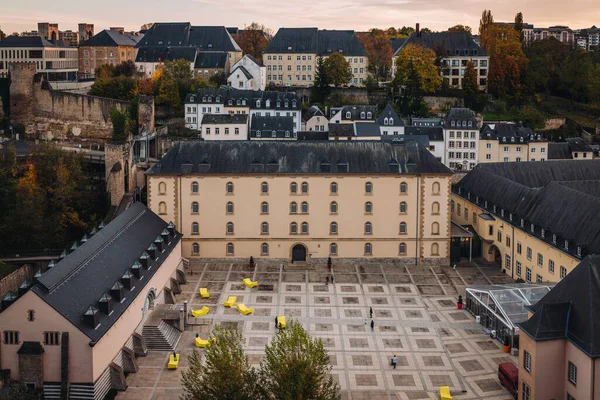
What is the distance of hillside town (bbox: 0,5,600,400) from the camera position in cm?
3097

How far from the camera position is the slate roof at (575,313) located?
95.7 ft

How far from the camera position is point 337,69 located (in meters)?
95.1

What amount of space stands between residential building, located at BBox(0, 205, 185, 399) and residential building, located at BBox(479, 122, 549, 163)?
49.9 metres

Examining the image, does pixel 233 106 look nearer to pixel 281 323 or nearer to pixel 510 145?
Answer: pixel 510 145

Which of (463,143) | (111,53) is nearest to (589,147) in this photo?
(463,143)

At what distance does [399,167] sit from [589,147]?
1378 inches

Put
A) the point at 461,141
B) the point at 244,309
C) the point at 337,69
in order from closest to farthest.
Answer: the point at 244,309
the point at 461,141
the point at 337,69

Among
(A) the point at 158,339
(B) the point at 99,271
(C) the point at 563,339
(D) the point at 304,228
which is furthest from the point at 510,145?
(B) the point at 99,271

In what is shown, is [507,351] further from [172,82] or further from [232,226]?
[172,82]

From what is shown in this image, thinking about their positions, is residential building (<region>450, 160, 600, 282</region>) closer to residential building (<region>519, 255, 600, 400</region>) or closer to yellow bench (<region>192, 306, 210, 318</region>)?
residential building (<region>519, 255, 600, 400</region>)

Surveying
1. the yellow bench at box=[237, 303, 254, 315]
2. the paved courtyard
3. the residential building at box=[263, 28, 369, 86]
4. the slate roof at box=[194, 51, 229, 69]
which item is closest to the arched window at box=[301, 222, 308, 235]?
the paved courtyard

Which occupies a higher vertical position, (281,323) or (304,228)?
(304,228)

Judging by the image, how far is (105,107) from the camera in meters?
74.4

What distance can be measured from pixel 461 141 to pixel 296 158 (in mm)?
30722
